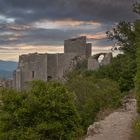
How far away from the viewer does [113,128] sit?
611 inches

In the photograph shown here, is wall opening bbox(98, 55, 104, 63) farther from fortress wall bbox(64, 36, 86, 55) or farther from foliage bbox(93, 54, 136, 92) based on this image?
foliage bbox(93, 54, 136, 92)

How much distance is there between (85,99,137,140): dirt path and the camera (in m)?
14.2

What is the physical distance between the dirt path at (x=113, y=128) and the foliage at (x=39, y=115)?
10.6ft

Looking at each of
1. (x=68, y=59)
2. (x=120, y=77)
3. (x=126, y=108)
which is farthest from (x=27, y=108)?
(x=68, y=59)

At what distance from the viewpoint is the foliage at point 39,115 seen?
2020cm

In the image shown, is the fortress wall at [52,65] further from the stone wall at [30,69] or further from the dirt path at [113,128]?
the dirt path at [113,128]

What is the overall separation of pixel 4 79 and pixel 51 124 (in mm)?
43353

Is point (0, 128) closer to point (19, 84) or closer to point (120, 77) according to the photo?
point (120, 77)

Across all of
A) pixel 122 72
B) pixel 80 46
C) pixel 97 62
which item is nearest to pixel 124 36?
pixel 122 72

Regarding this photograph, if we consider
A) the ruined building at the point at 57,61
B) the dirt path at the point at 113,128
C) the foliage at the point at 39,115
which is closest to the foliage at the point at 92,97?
the foliage at the point at 39,115

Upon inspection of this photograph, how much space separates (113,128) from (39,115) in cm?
601

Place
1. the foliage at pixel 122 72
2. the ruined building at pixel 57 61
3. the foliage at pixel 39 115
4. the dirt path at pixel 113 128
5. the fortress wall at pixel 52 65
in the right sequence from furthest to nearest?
the fortress wall at pixel 52 65
the ruined building at pixel 57 61
the foliage at pixel 122 72
the foliage at pixel 39 115
the dirt path at pixel 113 128

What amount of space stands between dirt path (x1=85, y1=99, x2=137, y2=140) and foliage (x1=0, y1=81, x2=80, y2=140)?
3.22 metres

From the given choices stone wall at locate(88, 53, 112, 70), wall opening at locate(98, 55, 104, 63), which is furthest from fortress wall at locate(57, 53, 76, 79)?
stone wall at locate(88, 53, 112, 70)
